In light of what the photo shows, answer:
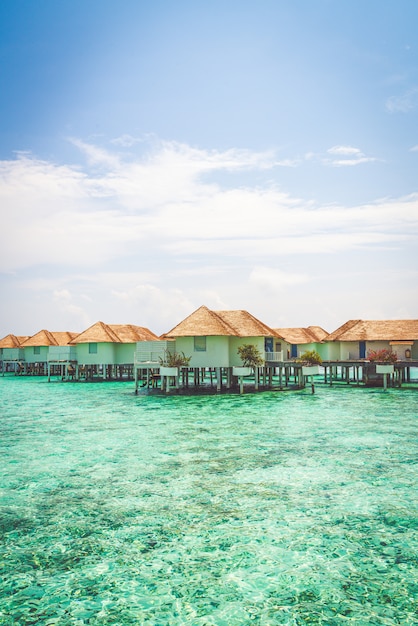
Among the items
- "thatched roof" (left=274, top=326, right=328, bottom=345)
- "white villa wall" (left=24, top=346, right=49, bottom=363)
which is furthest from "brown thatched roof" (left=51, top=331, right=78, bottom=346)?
"thatched roof" (left=274, top=326, right=328, bottom=345)

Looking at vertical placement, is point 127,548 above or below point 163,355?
below

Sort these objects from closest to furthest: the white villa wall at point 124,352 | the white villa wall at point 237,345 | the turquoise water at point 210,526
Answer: the turquoise water at point 210,526 < the white villa wall at point 237,345 < the white villa wall at point 124,352

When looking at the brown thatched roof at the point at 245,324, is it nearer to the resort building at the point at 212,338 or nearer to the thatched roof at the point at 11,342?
the resort building at the point at 212,338

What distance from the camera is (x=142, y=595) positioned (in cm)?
719

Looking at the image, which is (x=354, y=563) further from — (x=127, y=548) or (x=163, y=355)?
(x=163, y=355)

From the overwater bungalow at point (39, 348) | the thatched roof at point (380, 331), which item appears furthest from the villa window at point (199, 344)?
the overwater bungalow at point (39, 348)

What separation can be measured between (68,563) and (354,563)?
436 cm

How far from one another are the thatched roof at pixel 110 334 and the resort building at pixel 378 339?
56.6ft

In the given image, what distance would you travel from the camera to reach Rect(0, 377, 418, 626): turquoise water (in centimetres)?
693

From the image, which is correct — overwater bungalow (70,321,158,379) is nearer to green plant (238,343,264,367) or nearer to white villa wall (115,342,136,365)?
white villa wall (115,342,136,365)

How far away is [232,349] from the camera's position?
33.8 m

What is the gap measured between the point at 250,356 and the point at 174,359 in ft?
15.7

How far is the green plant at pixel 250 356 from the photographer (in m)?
33.1

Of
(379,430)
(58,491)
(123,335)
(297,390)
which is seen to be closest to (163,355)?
(297,390)
